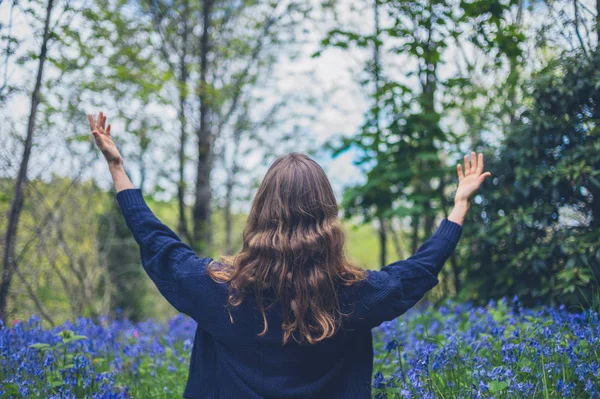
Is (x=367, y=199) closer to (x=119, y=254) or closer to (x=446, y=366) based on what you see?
(x=446, y=366)

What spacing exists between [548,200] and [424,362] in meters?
2.41

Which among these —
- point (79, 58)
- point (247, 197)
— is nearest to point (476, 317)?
point (79, 58)

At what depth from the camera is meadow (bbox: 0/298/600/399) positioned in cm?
220

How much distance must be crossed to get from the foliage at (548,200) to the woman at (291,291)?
6.90 ft

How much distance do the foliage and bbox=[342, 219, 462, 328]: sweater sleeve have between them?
6.29 feet

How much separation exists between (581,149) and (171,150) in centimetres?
591

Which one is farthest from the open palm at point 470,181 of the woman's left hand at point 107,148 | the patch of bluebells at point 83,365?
the patch of bluebells at point 83,365

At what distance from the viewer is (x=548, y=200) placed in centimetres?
399

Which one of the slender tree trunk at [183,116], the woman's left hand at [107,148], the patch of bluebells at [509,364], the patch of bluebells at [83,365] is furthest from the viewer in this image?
the slender tree trunk at [183,116]

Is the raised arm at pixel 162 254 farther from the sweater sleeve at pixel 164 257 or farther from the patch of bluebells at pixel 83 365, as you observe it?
the patch of bluebells at pixel 83 365

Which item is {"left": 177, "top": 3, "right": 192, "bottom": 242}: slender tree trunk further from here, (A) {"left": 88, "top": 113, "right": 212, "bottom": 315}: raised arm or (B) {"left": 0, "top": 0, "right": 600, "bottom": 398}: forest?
(A) {"left": 88, "top": 113, "right": 212, "bottom": 315}: raised arm

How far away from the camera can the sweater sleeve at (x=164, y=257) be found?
1.94 meters

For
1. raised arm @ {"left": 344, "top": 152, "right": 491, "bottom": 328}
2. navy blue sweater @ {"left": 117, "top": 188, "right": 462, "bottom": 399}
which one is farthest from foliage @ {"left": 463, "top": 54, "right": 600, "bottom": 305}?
navy blue sweater @ {"left": 117, "top": 188, "right": 462, "bottom": 399}

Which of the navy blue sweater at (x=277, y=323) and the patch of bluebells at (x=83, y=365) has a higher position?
the navy blue sweater at (x=277, y=323)
